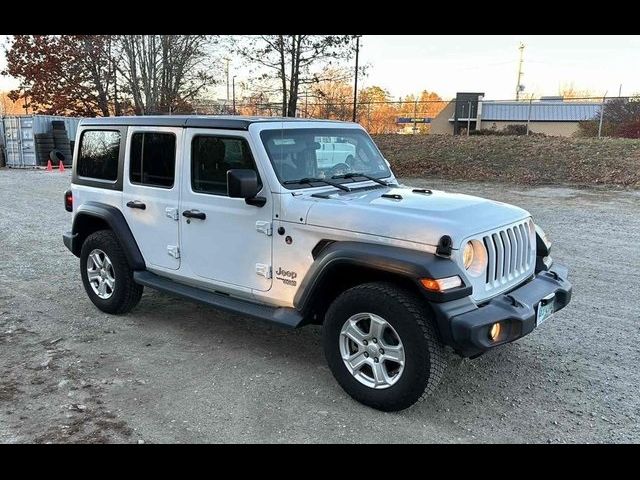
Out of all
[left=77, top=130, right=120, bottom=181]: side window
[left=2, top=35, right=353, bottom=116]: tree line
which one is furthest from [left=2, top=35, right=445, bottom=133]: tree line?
[left=77, top=130, right=120, bottom=181]: side window

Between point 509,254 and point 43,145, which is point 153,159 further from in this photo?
point 43,145

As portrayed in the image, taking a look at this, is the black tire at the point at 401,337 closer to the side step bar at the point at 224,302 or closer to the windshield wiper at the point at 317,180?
the side step bar at the point at 224,302

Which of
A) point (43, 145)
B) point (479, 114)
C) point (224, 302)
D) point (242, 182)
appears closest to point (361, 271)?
point (242, 182)

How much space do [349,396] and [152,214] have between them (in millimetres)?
2435

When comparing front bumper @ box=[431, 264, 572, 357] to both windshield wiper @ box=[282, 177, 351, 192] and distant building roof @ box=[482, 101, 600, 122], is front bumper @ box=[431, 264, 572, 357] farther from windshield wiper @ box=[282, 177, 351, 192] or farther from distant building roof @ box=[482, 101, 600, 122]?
distant building roof @ box=[482, 101, 600, 122]

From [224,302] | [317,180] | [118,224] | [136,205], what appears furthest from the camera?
[118,224]

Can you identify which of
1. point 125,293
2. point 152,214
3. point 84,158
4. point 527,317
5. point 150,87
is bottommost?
point 125,293

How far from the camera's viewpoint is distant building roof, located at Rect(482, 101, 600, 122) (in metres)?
36.0

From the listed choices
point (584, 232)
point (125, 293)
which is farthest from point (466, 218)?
point (584, 232)

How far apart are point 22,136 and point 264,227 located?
79.7 feet

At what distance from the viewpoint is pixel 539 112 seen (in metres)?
40.1

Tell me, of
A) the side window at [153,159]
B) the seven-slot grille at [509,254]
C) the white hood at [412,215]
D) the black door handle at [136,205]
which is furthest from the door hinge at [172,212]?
the seven-slot grille at [509,254]

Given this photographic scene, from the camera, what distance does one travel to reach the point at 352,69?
78.9 ft
